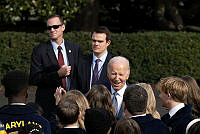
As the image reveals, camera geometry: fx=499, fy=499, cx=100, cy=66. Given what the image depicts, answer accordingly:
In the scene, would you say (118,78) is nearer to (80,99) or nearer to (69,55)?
(80,99)

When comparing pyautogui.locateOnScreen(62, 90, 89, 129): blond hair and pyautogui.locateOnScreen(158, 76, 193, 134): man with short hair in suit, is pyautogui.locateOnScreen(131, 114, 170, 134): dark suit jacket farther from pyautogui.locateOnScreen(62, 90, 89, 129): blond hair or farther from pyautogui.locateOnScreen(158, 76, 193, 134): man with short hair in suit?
pyautogui.locateOnScreen(62, 90, 89, 129): blond hair

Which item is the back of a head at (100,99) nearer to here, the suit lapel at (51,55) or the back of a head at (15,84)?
the back of a head at (15,84)

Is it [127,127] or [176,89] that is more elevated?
[176,89]

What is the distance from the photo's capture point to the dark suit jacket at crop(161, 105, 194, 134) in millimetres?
4527

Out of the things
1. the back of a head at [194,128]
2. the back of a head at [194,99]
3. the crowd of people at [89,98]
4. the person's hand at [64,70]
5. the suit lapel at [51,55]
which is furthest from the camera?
the suit lapel at [51,55]

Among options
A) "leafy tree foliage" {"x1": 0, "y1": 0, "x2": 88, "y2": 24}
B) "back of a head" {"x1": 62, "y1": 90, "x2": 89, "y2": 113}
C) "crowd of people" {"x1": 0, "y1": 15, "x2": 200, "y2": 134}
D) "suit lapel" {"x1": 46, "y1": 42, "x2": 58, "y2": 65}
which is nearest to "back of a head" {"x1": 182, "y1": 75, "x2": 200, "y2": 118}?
"crowd of people" {"x1": 0, "y1": 15, "x2": 200, "y2": 134}

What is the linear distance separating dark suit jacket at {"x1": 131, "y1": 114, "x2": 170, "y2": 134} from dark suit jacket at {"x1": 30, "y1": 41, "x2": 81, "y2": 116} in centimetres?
190

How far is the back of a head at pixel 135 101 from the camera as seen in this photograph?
442 cm

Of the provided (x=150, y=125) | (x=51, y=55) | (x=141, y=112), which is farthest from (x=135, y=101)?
(x=51, y=55)

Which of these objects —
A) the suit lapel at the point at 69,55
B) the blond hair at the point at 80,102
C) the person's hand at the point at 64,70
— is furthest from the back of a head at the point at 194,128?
the suit lapel at the point at 69,55

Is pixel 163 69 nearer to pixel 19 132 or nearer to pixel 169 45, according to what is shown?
pixel 169 45

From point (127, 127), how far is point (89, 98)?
965 mm

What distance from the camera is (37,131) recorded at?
369 cm

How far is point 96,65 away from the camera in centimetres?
611
